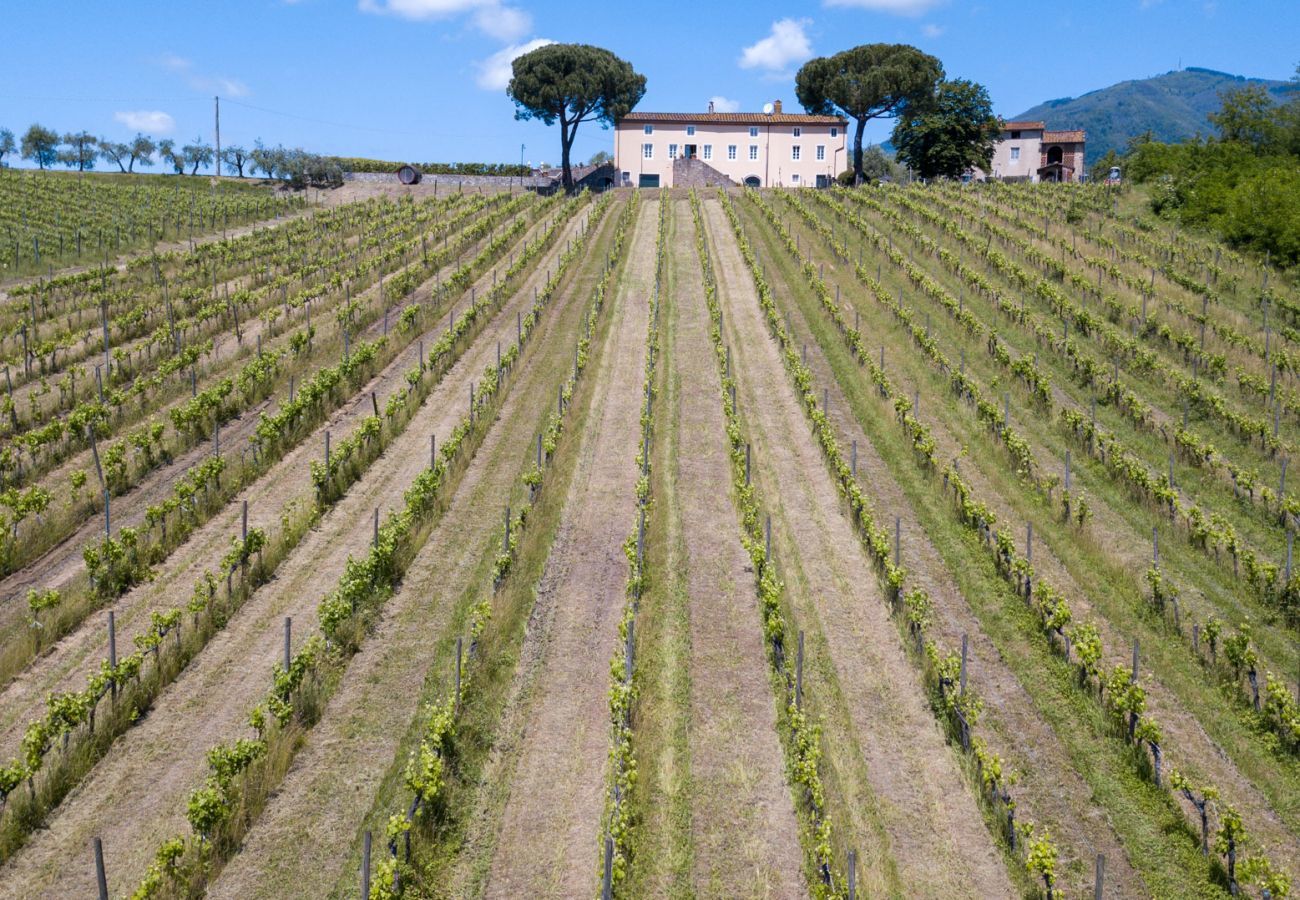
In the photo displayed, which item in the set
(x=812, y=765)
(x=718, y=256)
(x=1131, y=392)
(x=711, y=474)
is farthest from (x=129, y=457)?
(x=718, y=256)

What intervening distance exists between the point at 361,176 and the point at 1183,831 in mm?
87657

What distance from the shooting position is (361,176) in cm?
8988

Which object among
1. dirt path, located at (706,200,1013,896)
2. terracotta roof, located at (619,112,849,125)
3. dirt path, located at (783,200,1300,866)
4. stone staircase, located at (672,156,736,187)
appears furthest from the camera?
terracotta roof, located at (619,112,849,125)

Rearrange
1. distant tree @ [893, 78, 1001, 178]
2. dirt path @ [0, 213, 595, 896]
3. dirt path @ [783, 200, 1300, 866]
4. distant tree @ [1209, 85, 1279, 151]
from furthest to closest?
distant tree @ [893, 78, 1001, 178], distant tree @ [1209, 85, 1279, 151], dirt path @ [783, 200, 1300, 866], dirt path @ [0, 213, 595, 896]

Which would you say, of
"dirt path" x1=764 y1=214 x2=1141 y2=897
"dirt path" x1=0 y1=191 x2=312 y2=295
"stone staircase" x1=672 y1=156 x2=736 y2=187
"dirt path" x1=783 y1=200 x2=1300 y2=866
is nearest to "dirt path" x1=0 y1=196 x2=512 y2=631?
"dirt path" x1=764 y1=214 x2=1141 y2=897

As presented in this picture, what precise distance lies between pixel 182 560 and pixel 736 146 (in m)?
80.0

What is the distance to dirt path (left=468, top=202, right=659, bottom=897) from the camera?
13734 mm

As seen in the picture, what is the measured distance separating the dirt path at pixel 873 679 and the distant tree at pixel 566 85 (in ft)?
178

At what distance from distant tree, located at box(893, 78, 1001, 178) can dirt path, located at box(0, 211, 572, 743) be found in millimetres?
52456

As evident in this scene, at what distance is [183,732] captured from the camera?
16.2 meters

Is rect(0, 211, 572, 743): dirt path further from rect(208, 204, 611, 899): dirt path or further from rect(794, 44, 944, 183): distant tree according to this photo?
rect(794, 44, 944, 183): distant tree

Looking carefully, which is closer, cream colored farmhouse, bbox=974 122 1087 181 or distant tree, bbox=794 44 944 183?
distant tree, bbox=794 44 944 183

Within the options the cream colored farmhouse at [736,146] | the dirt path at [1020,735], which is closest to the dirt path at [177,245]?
the cream colored farmhouse at [736,146]

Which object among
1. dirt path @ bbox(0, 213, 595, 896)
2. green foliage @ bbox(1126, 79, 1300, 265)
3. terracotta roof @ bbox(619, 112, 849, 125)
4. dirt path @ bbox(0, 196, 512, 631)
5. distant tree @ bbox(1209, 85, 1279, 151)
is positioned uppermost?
terracotta roof @ bbox(619, 112, 849, 125)
